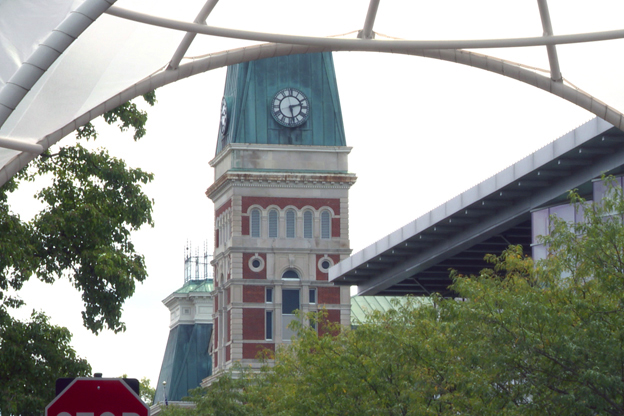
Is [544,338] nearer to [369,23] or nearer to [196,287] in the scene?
[369,23]

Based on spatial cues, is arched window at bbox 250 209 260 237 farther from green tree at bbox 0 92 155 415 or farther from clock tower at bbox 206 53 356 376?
green tree at bbox 0 92 155 415

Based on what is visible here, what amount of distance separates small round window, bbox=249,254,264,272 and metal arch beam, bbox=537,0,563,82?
279ft

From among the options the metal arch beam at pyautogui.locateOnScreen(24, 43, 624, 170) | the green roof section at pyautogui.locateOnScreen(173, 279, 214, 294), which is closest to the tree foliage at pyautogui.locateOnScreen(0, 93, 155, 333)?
the metal arch beam at pyautogui.locateOnScreen(24, 43, 624, 170)

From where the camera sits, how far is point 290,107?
3930 inches

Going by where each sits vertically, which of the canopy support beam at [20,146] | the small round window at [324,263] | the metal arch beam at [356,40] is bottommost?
the canopy support beam at [20,146]

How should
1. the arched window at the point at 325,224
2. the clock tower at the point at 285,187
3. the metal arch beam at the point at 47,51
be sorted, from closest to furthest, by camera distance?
the metal arch beam at the point at 47,51 → the clock tower at the point at 285,187 → the arched window at the point at 325,224

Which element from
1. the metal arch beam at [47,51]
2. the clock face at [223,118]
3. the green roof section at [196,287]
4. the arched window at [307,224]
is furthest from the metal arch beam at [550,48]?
the green roof section at [196,287]

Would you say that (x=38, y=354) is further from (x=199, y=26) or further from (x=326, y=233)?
(x=326, y=233)

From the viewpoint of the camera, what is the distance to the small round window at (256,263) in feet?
327

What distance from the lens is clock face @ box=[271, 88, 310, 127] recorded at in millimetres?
99500

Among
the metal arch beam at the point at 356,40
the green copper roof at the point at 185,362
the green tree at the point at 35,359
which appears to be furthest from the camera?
the green copper roof at the point at 185,362

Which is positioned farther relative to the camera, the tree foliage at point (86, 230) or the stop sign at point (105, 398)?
the tree foliage at point (86, 230)

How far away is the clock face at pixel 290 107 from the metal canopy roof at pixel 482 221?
32.9m

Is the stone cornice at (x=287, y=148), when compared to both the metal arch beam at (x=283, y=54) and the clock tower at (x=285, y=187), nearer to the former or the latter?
the clock tower at (x=285, y=187)
